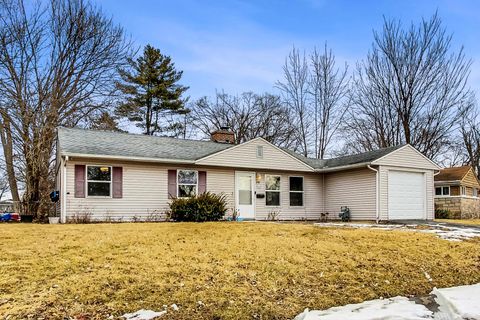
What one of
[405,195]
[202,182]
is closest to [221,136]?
[202,182]

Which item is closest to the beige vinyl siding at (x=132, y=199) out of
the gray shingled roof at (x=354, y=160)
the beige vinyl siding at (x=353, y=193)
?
the gray shingled roof at (x=354, y=160)

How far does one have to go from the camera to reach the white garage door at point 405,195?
53.8 ft

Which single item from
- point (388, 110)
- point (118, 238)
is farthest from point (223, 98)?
point (118, 238)

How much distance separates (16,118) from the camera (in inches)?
744

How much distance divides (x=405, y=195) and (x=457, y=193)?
7.97 m

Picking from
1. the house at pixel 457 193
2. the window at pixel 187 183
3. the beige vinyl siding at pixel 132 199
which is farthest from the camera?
the house at pixel 457 193

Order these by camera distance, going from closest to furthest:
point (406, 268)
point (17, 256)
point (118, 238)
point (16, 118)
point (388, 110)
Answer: point (17, 256)
point (406, 268)
point (118, 238)
point (16, 118)
point (388, 110)

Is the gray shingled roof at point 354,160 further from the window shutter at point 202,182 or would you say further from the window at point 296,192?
the window shutter at point 202,182

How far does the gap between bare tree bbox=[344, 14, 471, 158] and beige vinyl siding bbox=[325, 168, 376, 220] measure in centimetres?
822

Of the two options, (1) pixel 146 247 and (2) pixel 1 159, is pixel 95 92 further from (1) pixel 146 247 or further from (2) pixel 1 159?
(1) pixel 146 247

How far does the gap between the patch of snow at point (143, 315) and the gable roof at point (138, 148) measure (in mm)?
9402

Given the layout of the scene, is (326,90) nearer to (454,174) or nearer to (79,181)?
(454,174)

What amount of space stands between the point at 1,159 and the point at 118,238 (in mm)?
14621

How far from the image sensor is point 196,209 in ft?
45.7
